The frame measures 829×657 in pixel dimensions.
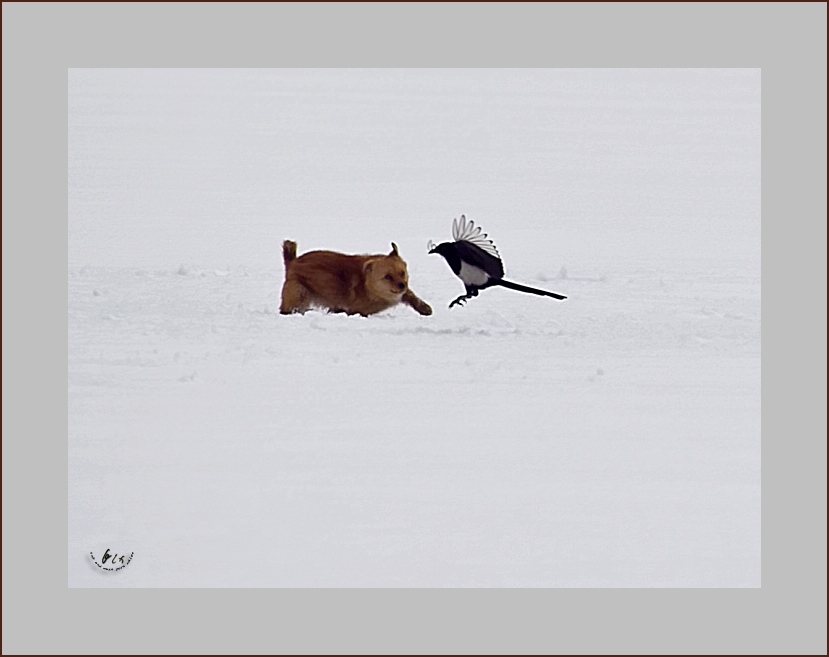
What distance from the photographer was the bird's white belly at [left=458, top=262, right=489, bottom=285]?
3516mm

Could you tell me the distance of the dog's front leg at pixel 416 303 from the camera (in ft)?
11.5

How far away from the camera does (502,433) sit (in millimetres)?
3455

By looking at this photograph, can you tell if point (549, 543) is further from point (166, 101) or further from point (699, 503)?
point (166, 101)

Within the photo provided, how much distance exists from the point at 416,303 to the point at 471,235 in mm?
291

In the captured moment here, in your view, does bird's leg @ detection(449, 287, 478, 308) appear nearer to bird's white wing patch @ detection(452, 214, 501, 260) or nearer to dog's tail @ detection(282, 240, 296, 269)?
bird's white wing patch @ detection(452, 214, 501, 260)

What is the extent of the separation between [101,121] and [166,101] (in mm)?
225

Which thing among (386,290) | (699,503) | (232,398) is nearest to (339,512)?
(232,398)

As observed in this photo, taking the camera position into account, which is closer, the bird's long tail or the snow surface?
the snow surface

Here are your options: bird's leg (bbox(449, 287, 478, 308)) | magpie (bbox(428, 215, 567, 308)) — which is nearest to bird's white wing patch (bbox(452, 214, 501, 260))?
magpie (bbox(428, 215, 567, 308))

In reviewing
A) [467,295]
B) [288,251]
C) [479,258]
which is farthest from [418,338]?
[288,251]

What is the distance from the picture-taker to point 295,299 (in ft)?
11.5

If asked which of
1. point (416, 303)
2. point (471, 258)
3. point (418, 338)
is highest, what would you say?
point (471, 258)

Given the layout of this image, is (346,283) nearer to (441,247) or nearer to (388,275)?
(388,275)

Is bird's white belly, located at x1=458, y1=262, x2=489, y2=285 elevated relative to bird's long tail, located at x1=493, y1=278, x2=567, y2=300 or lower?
elevated
